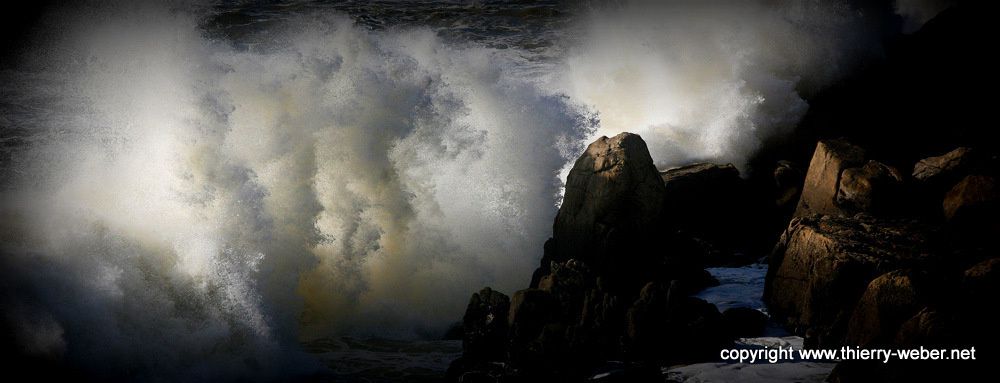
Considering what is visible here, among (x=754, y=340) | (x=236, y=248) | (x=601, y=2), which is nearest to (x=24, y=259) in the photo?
(x=236, y=248)

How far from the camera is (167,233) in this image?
10578 mm

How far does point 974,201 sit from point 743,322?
3766 mm

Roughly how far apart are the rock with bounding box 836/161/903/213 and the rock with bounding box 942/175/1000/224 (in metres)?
0.88

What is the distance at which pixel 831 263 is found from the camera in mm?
9359

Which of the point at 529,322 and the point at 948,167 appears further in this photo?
the point at 948,167

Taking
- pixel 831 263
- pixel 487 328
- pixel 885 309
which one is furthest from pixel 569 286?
pixel 885 309

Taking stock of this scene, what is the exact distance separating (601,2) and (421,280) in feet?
26.6

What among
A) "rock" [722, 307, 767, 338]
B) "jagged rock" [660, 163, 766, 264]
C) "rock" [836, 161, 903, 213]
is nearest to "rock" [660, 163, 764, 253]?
"jagged rock" [660, 163, 766, 264]

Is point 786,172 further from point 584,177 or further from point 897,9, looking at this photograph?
point 897,9

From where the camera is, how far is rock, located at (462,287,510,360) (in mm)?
9273

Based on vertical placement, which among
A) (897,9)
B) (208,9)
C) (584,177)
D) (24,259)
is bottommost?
(24,259)
